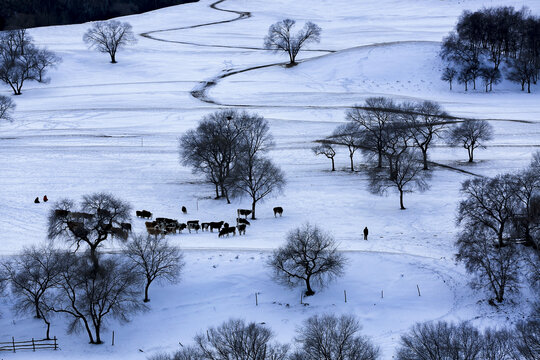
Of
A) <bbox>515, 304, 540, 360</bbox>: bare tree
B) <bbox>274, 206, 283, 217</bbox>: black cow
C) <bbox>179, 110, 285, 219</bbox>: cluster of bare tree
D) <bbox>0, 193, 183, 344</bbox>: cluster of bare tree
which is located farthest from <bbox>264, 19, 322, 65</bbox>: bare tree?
<bbox>515, 304, 540, 360</bbox>: bare tree

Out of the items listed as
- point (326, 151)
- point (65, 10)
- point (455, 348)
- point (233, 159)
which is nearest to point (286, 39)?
point (326, 151)

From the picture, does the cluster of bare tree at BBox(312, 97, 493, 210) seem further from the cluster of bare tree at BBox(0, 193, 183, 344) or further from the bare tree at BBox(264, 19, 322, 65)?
the bare tree at BBox(264, 19, 322, 65)

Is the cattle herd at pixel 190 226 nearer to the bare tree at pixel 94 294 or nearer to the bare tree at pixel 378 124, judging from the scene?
the bare tree at pixel 94 294

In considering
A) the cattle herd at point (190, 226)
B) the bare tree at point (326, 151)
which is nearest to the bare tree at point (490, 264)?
the cattle herd at point (190, 226)

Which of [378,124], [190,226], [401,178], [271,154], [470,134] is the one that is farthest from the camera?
[271,154]

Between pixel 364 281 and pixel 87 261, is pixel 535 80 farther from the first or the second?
pixel 87 261

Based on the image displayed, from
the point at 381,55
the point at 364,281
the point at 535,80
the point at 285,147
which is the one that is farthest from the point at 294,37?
the point at 364,281

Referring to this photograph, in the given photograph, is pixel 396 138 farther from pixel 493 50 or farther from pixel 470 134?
pixel 493 50
